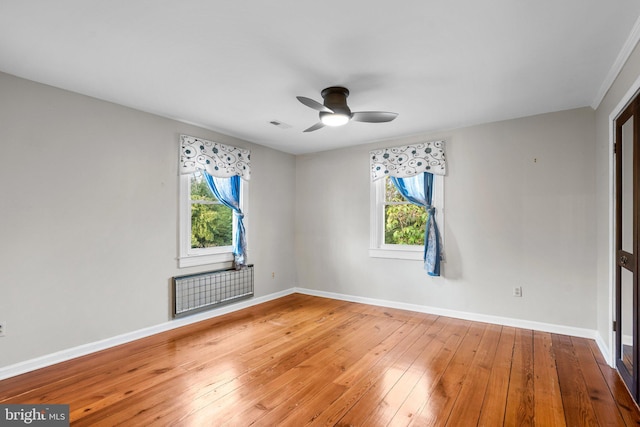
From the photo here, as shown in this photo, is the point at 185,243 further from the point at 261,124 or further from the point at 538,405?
the point at 538,405

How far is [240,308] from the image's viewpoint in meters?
4.56

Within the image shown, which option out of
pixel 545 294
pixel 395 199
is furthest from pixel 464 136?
pixel 545 294

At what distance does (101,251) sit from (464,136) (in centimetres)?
434

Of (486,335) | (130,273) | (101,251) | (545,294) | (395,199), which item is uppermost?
(395,199)

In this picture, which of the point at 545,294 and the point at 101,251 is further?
the point at 545,294

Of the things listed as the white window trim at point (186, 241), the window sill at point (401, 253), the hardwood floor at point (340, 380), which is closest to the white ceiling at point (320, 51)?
the white window trim at point (186, 241)

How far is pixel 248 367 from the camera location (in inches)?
109

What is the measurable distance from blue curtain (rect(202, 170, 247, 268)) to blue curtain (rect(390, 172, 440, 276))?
2.25 m

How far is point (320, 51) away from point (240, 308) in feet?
11.7

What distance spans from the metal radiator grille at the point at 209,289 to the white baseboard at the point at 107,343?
3.9 inches

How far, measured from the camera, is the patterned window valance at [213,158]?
388 centimetres

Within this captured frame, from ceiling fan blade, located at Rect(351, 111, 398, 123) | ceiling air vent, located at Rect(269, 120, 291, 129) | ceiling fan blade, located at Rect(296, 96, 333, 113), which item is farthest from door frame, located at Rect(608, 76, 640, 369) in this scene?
ceiling air vent, located at Rect(269, 120, 291, 129)

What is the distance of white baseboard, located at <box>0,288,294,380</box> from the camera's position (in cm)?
263

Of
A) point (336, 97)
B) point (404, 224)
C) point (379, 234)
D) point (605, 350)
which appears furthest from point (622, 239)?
point (379, 234)
